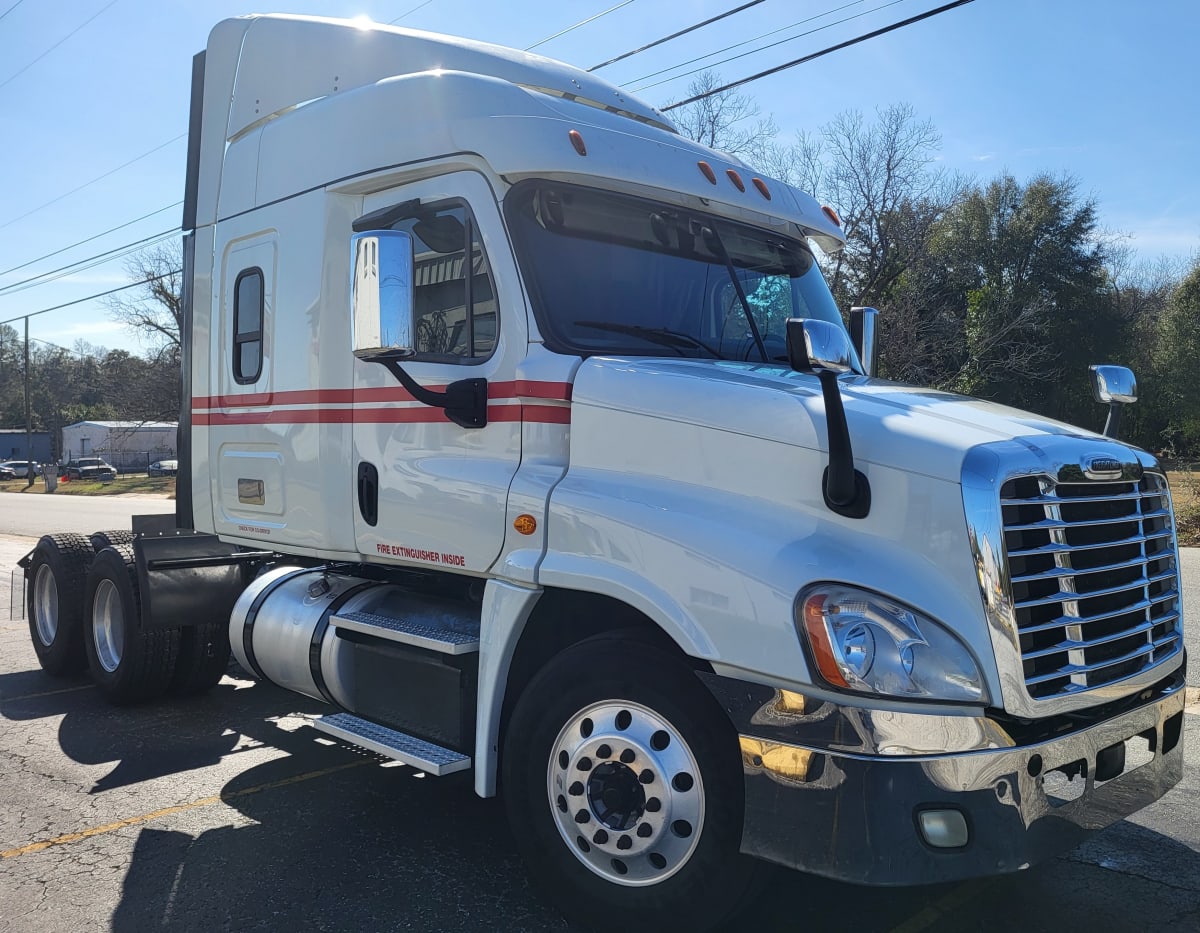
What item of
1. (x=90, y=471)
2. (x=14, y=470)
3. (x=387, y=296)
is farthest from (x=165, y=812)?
(x=14, y=470)

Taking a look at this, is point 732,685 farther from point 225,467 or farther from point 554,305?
point 225,467

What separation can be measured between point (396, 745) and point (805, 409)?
2224 mm

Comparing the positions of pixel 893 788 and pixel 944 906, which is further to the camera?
pixel 944 906

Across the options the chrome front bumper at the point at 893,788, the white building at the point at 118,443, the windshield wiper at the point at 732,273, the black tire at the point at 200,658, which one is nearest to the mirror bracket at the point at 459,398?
the windshield wiper at the point at 732,273

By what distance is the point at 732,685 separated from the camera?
3.17 metres

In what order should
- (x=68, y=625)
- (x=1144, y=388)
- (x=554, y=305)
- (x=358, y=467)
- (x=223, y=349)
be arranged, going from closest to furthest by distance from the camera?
(x=554, y=305) → (x=358, y=467) → (x=223, y=349) → (x=68, y=625) → (x=1144, y=388)

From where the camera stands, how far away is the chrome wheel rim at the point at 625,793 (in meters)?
3.29

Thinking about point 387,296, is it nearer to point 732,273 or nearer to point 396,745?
point 732,273

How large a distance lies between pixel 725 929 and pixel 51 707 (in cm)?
531

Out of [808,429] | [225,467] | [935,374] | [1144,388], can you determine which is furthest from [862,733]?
[1144,388]

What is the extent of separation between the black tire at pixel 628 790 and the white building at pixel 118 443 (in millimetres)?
76506

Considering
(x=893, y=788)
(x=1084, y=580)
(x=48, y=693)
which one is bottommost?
(x=48, y=693)

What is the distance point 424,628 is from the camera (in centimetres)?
447

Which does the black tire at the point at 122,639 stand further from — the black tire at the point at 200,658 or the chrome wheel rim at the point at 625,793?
the chrome wheel rim at the point at 625,793
